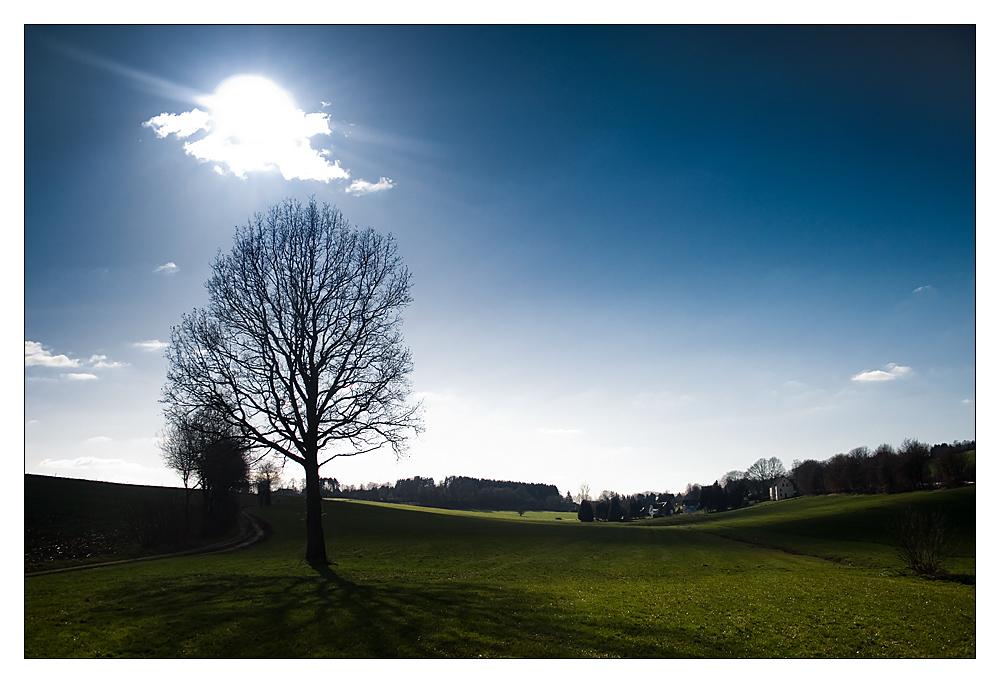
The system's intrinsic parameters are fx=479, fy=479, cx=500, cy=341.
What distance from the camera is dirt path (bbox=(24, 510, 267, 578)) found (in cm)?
1348

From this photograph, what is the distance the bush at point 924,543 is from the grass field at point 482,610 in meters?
0.52

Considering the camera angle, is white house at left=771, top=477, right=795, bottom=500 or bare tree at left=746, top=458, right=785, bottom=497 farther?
bare tree at left=746, top=458, right=785, bottom=497

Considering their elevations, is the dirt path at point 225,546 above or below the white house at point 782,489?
above

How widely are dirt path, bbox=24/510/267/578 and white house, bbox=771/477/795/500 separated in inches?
3278

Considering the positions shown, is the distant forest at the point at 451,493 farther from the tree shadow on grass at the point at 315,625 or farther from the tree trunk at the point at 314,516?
the tree shadow on grass at the point at 315,625

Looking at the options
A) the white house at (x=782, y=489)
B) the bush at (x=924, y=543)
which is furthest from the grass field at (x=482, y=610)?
the white house at (x=782, y=489)

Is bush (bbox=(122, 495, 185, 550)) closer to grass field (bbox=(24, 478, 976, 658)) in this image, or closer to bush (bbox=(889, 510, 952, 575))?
grass field (bbox=(24, 478, 976, 658))

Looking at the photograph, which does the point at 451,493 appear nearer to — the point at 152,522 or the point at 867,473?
the point at 152,522

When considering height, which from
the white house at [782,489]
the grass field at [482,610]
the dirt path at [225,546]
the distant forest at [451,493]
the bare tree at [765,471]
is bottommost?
the white house at [782,489]

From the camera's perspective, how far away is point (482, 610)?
391 inches

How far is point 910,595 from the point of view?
496 inches

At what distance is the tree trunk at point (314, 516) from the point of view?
13.9 m

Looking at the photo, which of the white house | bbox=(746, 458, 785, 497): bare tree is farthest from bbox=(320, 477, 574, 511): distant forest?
bbox=(746, 458, 785, 497): bare tree

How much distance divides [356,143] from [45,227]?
688 centimetres
